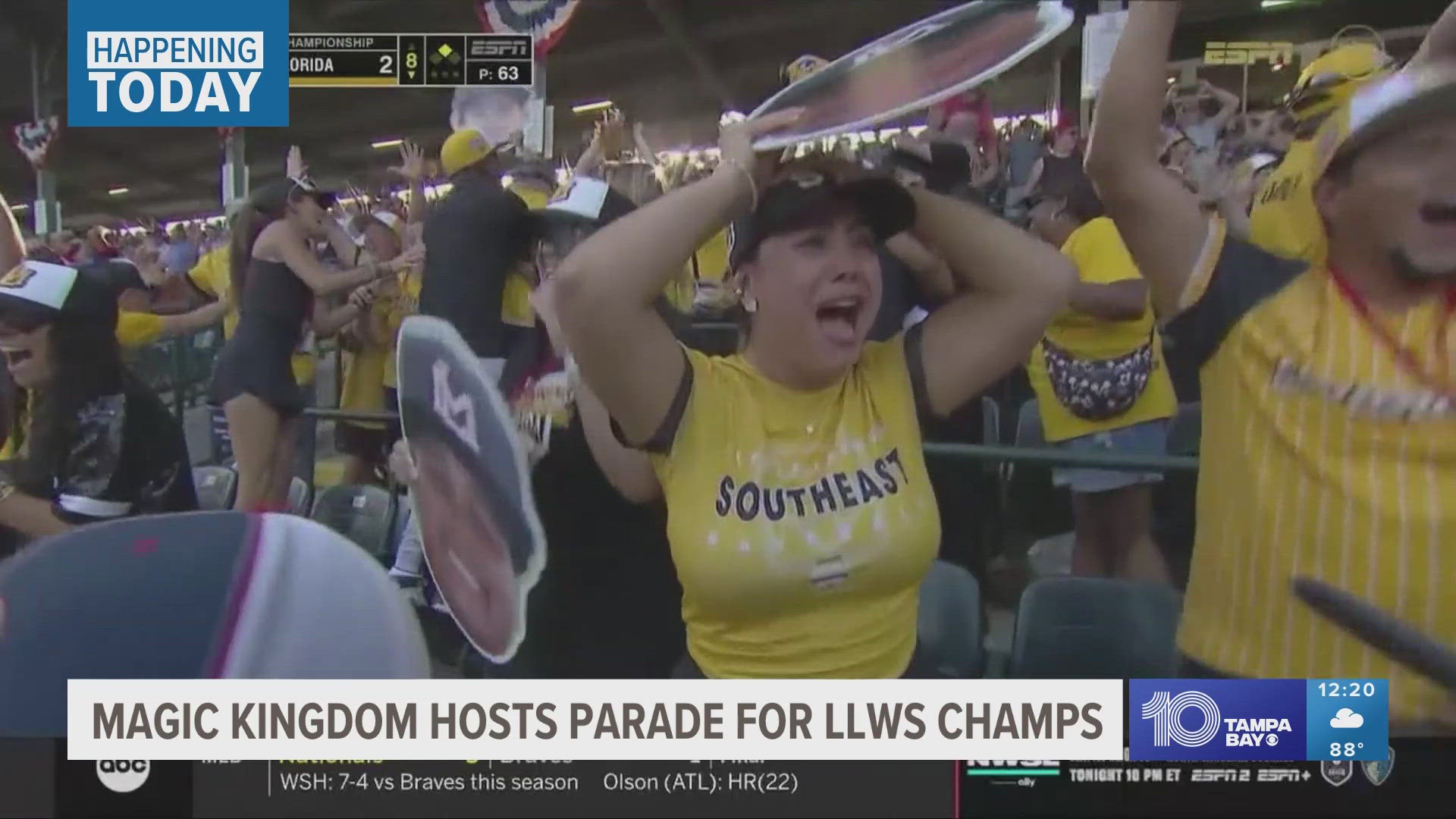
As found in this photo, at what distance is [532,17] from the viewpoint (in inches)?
49.4

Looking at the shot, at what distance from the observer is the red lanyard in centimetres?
113

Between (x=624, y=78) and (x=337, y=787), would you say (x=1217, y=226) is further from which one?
(x=337, y=787)

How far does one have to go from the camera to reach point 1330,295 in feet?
3.75

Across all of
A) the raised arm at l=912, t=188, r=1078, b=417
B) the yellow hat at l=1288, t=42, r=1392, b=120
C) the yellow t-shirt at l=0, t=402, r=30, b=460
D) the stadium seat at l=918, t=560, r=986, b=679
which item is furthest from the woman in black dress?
the yellow hat at l=1288, t=42, r=1392, b=120

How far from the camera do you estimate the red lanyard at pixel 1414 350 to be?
44.4 inches

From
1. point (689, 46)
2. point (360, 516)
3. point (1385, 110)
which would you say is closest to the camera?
point (1385, 110)

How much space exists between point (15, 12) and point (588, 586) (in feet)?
3.08

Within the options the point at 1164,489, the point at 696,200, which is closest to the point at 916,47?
the point at 696,200

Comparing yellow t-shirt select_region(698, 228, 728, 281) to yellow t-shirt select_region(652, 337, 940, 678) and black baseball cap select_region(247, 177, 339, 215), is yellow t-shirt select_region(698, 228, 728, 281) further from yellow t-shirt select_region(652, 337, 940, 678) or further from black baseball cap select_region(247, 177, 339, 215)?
black baseball cap select_region(247, 177, 339, 215)

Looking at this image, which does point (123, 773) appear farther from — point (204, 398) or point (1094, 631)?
point (1094, 631)

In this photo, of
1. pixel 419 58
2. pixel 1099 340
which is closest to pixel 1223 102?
pixel 1099 340

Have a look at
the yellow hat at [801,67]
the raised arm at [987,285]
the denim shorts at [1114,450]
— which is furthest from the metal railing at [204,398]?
the yellow hat at [801,67]

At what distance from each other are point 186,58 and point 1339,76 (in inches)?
50.0

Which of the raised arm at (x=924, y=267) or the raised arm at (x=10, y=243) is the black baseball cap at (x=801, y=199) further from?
the raised arm at (x=10, y=243)
